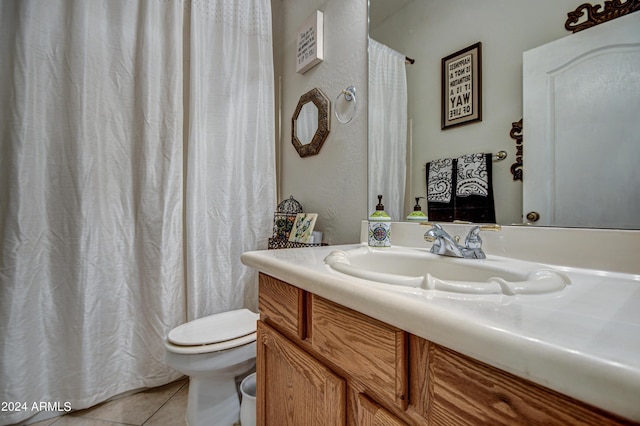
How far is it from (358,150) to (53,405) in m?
1.80

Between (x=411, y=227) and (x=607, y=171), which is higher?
(x=607, y=171)

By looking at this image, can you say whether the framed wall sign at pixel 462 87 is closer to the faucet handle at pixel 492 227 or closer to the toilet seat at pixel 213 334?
the faucet handle at pixel 492 227

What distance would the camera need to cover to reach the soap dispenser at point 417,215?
98 centimetres

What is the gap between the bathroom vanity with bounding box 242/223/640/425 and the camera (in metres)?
0.25

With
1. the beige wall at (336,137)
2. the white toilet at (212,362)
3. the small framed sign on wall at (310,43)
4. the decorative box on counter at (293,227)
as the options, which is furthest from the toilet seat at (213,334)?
the small framed sign on wall at (310,43)

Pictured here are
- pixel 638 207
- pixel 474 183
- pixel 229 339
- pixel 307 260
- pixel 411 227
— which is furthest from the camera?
pixel 229 339

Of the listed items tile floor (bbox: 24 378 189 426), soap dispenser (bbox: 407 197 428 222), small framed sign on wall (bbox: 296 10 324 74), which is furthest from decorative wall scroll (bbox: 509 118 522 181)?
tile floor (bbox: 24 378 189 426)

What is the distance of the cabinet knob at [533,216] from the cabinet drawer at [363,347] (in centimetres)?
56

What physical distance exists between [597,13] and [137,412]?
2.17 metres

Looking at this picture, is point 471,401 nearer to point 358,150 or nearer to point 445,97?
point 445,97

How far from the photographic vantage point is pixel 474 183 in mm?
850

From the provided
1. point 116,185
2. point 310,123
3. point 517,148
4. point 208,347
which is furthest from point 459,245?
point 116,185

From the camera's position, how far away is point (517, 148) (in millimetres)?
758

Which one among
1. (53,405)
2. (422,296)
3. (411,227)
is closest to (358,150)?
(411,227)
